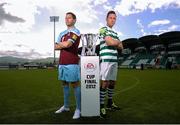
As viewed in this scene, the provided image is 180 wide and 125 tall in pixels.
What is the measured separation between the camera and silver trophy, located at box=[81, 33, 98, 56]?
5734 millimetres

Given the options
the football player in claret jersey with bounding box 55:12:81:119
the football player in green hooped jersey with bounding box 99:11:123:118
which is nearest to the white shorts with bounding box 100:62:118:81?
the football player in green hooped jersey with bounding box 99:11:123:118

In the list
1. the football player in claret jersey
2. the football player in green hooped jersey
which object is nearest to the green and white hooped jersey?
the football player in green hooped jersey

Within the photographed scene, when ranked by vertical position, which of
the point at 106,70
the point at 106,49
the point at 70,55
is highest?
the point at 106,49

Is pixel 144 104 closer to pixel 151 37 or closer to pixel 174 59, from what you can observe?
pixel 174 59

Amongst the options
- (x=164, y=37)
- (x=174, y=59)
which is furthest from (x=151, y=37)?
(x=174, y=59)

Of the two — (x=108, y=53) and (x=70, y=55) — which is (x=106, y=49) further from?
(x=70, y=55)

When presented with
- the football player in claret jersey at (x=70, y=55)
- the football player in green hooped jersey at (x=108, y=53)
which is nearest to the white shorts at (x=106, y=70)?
the football player in green hooped jersey at (x=108, y=53)

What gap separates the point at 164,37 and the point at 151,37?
3726mm

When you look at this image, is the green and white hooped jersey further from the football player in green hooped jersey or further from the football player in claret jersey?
the football player in claret jersey

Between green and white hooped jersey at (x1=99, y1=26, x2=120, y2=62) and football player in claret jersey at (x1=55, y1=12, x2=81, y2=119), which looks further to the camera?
green and white hooped jersey at (x1=99, y1=26, x2=120, y2=62)

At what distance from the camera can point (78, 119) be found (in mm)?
5578

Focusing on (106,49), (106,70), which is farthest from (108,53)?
(106,70)

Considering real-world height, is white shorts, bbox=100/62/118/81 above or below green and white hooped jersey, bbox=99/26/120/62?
below

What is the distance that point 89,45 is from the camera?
5.76 meters
